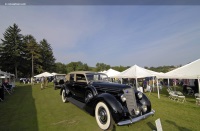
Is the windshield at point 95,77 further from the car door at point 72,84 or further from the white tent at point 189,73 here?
the white tent at point 189,73

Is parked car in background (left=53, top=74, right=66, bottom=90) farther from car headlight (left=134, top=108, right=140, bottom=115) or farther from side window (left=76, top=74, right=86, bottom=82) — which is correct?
car headlight (left=134, top=108, right=140, bottom=115)

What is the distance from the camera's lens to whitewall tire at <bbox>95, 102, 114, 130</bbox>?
4000 mm

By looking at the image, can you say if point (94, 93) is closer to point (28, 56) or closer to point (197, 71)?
point (197, 71)

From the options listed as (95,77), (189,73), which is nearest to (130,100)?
(95,77)

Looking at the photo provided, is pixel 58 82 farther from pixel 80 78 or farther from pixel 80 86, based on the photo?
pixel 80 86

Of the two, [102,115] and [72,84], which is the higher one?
[72,84]

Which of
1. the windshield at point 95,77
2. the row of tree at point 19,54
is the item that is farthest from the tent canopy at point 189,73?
the row of tree at point 19,54

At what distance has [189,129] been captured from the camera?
13.7ft

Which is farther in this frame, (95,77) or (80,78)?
(80,78)

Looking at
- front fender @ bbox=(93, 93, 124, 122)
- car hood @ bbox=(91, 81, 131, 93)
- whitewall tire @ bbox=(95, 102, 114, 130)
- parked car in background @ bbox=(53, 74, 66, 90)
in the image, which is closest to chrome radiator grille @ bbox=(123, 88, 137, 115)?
car hood @ bbox=(91, 81, 131, 93)

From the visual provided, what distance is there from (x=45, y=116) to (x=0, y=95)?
614 centimetres

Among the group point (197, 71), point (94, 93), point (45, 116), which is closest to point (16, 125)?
point (45, 116)

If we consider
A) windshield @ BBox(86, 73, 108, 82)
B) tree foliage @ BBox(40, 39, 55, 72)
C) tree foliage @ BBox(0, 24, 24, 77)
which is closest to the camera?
windshield @ BBox(86, 73, 108, 82)

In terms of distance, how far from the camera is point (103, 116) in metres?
4.22
